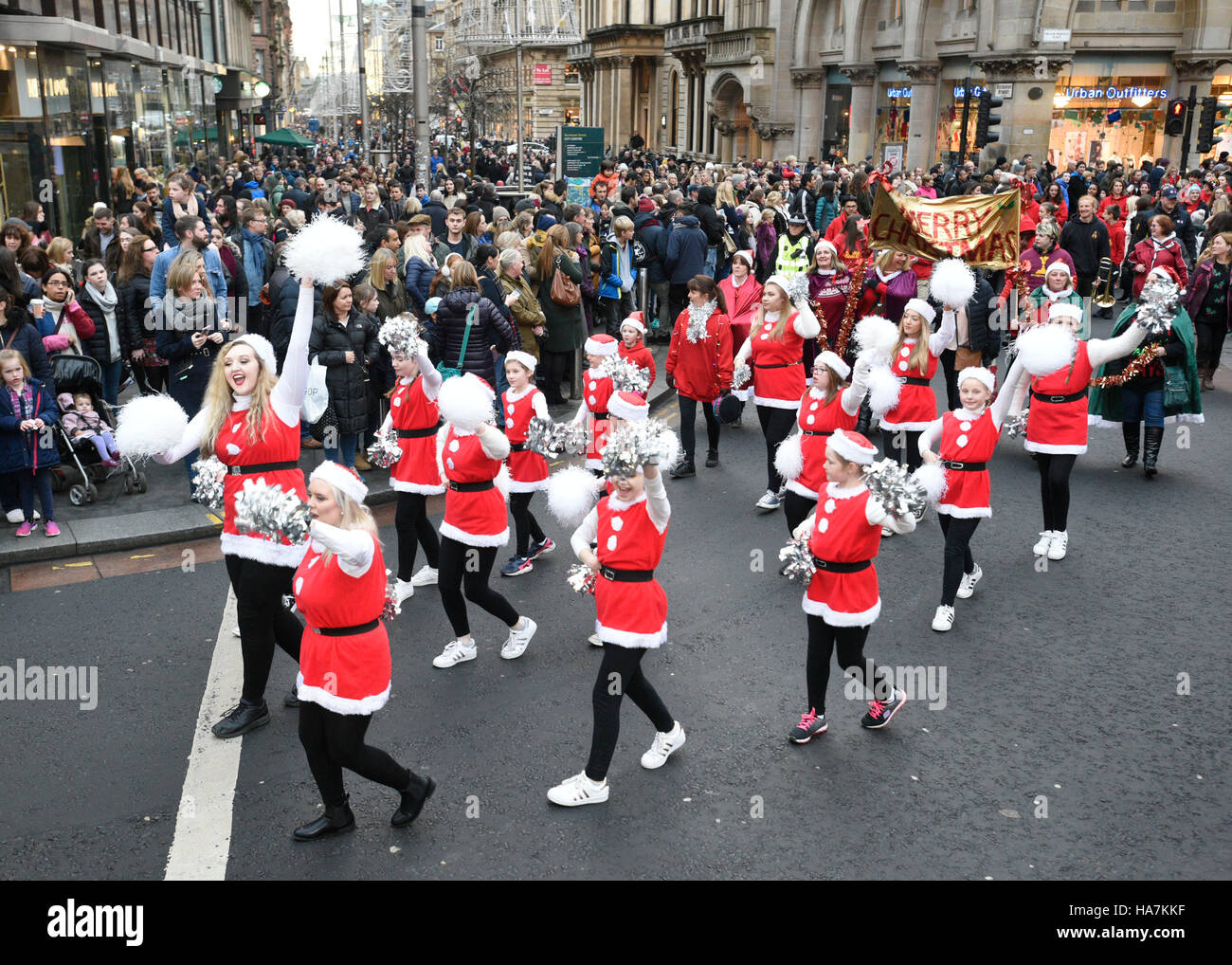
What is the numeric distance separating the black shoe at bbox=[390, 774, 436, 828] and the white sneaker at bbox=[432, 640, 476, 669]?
1584 mm

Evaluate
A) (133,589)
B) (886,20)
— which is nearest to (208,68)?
(886,20)

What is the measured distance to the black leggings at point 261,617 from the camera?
5.55 metres

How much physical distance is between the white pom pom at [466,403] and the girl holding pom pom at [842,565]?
179 cm

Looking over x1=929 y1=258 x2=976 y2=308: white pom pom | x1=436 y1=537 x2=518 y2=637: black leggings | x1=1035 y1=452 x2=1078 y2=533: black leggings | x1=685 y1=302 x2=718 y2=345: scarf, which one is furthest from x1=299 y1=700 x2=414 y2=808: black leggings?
x1=929 y1=258 x2=976 y2=308: white pom pom

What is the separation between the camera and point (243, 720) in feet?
19.0

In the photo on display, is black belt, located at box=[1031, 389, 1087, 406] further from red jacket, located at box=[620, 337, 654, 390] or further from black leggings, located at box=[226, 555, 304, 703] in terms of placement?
black leggings, located at box=[226, 555, 304, 703]

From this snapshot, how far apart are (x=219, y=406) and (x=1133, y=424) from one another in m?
8.43

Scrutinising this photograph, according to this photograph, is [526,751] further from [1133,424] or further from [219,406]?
[1133,424]

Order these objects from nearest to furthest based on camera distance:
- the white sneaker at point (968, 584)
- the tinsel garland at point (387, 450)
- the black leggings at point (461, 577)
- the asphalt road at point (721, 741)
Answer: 1. the asphalt road at point (721, 741)
2. the black leggings at point (461, 577)
3. the tinsel garland at point (387, 450)
4. the white sneaker at point (968, 584)

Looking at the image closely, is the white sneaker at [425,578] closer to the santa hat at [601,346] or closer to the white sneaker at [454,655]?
the white sneaker at [454,655]

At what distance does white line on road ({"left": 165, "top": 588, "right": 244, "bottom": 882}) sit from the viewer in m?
4.68

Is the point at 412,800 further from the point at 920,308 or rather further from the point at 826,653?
the point at 920,308

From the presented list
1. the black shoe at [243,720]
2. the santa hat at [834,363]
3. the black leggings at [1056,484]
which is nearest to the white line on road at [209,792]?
the black shoe at [243,720]

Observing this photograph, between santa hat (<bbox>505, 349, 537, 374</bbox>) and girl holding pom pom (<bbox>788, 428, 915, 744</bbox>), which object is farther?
santa hat (<bbox>505, 349, 537, 374</bbox>)
